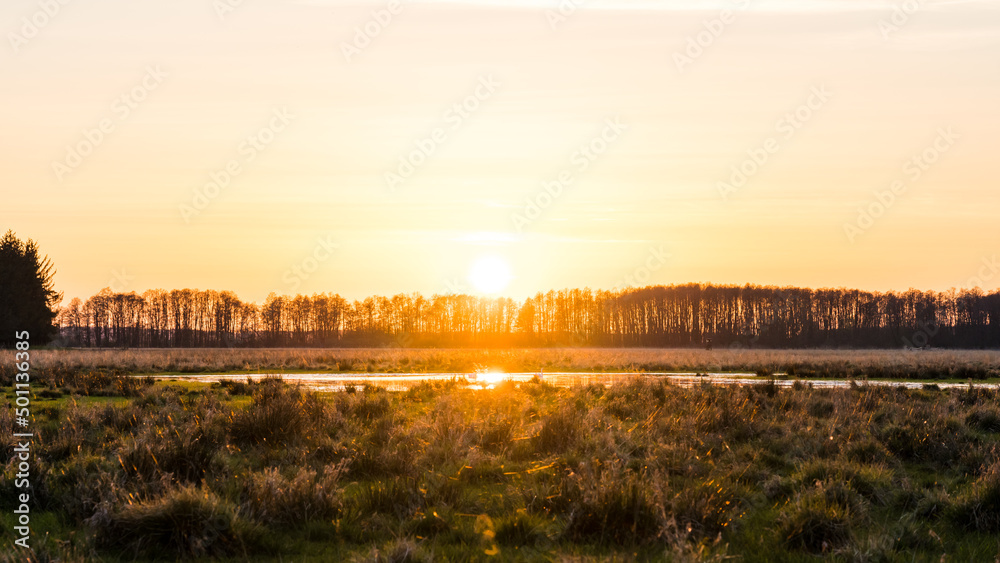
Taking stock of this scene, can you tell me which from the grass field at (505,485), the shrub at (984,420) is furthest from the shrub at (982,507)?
the shrub at (984,420)

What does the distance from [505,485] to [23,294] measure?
7763cm

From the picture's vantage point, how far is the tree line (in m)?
129

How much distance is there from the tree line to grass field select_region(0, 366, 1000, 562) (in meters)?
118

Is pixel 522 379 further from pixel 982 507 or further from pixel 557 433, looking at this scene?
pixel 982 507

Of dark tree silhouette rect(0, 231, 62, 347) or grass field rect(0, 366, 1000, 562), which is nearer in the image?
grass field rect(0, 366, 1000, 562)

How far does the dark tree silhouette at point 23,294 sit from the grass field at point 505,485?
66.8m

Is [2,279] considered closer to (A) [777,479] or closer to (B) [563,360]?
(B) [563,360]

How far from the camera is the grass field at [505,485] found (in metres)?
7.03

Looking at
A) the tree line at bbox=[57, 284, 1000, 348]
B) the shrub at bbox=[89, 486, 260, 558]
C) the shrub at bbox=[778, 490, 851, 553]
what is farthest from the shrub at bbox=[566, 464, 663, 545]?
the tree line at bbox=[57, 284, 1000, 348]

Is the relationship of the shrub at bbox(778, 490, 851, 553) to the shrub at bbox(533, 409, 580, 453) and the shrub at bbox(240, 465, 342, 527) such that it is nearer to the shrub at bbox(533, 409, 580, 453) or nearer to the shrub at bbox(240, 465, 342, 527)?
the shrub at bbox(533, 409, 580, 453)

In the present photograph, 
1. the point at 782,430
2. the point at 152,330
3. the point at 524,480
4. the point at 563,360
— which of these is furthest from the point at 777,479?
the point at 152,330

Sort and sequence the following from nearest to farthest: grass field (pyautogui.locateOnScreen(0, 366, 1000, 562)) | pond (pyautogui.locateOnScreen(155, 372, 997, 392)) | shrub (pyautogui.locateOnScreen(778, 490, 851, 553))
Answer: grass field (pyautogui.locateOnScreen(0, 366, 1000, 562)) < shrub (pyautogui.locateOnScreen(778, 490, 851, 553)) < pond (pyautogui.locateOnScreen(155, 372, 997, 392))

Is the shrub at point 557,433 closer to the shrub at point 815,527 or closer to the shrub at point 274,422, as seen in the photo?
the shrub at point 274,422

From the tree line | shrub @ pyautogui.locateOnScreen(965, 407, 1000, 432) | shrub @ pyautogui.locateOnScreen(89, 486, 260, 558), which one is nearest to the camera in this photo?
shrub @ pyautogui.locateOnScreen(89, 486, 260, 558)
